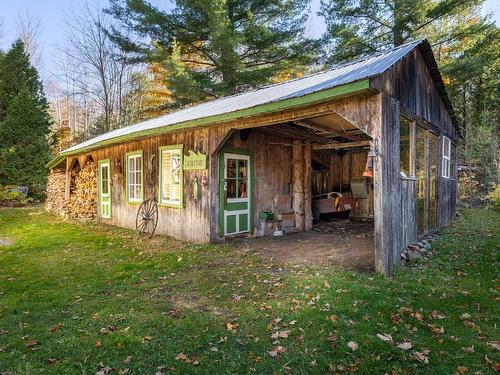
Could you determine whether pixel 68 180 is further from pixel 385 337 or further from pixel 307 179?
pixel 385 337

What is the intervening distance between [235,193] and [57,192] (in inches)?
429

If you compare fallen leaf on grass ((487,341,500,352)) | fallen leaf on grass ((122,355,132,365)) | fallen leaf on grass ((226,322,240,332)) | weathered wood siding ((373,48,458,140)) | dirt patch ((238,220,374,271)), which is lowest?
fallen leaf on grass ((122,355,132,365))

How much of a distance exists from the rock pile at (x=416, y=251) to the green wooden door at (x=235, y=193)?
3.79 m

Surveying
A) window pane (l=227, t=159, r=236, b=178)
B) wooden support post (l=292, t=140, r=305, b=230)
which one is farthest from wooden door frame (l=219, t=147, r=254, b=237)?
wooden support post (l=292, t=140, r=305, b=230)

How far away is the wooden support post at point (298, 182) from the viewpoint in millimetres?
9195

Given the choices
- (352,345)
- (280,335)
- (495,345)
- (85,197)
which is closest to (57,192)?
(85,197)

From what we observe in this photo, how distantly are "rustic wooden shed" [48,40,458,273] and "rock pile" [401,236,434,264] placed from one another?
0.61 feet

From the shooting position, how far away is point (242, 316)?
12.1 feet

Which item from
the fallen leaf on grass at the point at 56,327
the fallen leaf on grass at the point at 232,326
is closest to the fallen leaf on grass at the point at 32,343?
the fallen leaf on grass at the point at 56,327

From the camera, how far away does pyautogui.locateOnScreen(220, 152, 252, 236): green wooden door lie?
771cm

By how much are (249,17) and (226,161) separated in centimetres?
1033

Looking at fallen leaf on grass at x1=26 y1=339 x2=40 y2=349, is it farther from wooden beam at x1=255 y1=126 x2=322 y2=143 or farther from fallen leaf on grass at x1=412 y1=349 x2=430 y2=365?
wooden beam at x1=255 y1=126 x2=322 y2=143

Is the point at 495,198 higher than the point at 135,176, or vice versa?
the point at 135,176

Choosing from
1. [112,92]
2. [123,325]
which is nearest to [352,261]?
[123,325]
